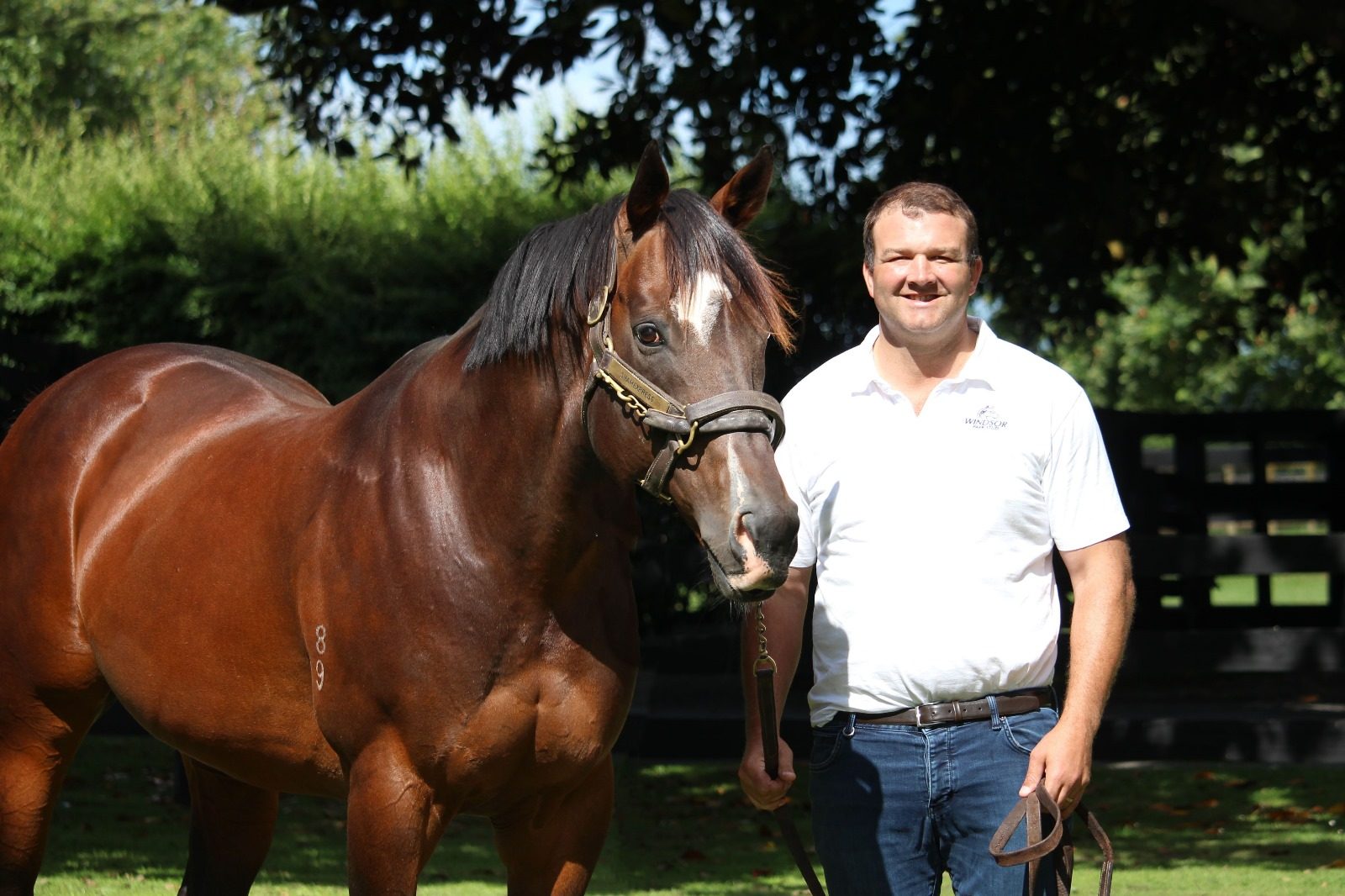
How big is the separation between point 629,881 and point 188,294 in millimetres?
4759

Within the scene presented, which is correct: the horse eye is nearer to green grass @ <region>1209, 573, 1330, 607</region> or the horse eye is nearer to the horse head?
the horse head

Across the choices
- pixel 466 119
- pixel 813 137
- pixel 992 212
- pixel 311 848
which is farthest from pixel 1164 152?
pixel 311 848

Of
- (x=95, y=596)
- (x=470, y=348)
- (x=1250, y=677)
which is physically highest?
(x=470, y=348)

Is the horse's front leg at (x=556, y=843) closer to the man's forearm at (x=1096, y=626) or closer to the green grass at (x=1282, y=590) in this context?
the man's forearm at (x=1096, y=626)

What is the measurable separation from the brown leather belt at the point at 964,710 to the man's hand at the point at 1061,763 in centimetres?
15

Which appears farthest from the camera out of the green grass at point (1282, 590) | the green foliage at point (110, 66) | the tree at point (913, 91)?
the green foliage at point (110, 66)

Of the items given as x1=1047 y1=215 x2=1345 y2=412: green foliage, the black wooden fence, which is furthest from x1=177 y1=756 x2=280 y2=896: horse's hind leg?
x1=1047 y1=215 x2=1345 y2=412: green foliage

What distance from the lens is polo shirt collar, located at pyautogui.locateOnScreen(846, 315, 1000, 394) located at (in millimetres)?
2711

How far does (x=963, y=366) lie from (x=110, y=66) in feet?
77.2

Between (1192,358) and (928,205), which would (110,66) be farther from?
(928,205)

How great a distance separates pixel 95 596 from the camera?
3.70 m

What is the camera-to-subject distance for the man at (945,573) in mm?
2617

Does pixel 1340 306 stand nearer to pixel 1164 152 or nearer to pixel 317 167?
pixel 1164 152

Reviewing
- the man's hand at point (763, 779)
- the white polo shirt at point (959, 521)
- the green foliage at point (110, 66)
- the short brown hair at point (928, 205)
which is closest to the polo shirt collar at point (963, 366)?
the white polo shirt at point (959, 521)
